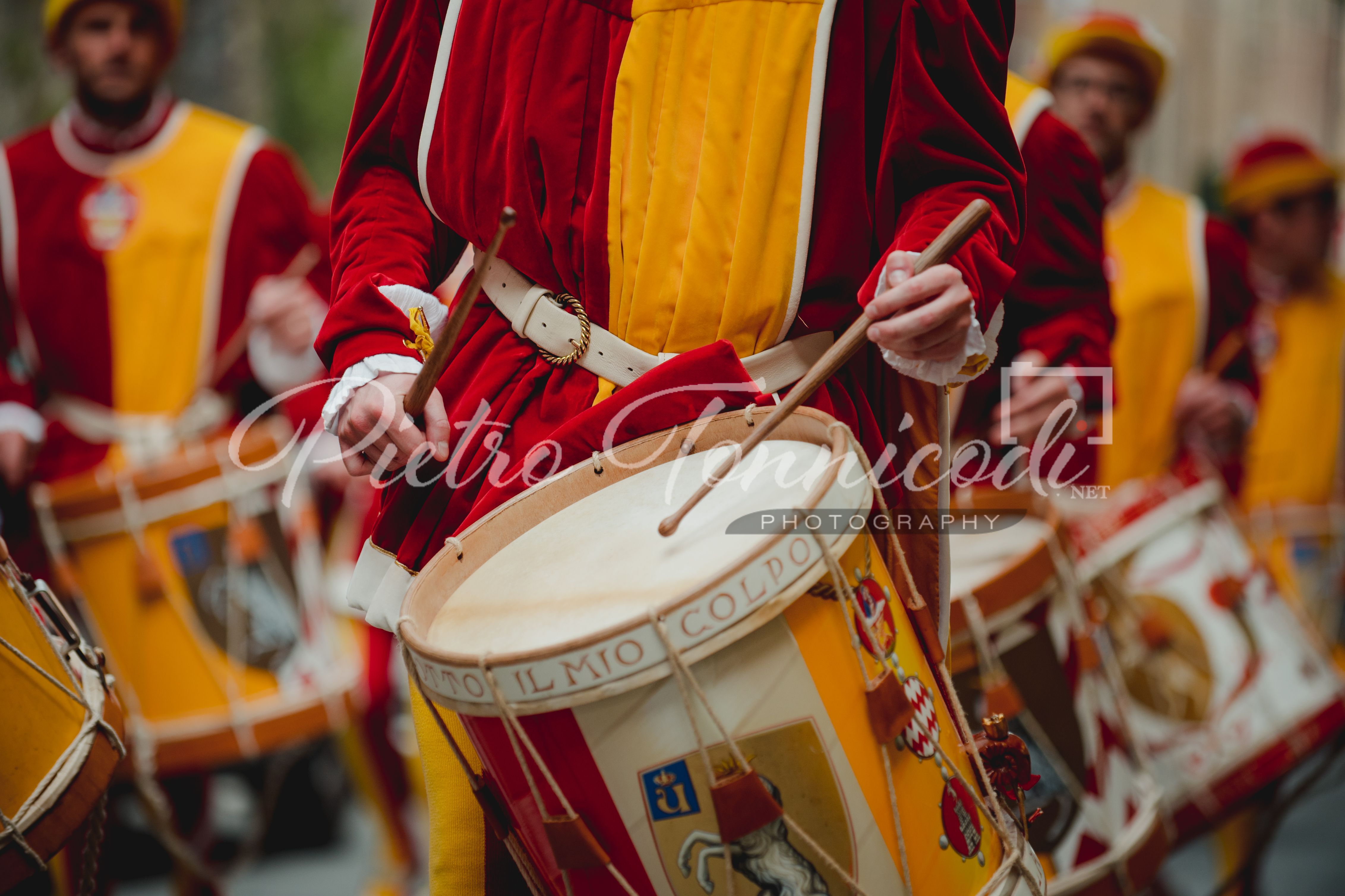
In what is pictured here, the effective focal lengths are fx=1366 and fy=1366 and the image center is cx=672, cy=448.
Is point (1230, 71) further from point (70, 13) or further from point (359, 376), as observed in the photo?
point (359, 376)

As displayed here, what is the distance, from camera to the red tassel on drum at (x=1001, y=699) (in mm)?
2297

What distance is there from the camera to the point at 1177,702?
10.1 ft

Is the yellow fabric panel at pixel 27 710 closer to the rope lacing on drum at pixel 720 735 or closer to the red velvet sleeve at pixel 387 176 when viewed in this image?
the red velvet sleeve at pixel 387 176

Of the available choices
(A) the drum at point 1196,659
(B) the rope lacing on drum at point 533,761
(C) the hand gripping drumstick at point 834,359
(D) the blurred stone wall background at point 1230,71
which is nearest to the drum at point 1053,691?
(A) the drum at point 1196,659

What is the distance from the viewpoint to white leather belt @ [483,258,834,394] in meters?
1.63

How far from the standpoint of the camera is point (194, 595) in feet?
10.5

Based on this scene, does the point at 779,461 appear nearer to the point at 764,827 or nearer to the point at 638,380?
the point at 638,380

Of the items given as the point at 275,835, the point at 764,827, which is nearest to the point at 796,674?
the point at 764,827

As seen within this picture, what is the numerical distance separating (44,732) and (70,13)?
8.51 ft

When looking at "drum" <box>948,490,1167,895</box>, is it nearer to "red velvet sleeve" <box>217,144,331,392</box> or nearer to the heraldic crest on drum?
the heraldic crest on drum

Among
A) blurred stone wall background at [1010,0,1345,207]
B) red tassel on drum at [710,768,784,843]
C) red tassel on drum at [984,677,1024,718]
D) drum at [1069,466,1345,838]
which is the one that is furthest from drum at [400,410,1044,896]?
blurred stone wall background at [1010,0,1345,207]

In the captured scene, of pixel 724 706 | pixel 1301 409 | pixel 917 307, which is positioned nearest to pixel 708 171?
pixel 917 307

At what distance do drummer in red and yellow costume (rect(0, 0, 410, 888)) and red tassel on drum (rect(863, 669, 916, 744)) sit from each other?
239cm

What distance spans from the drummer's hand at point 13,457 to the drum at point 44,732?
1338 millimetres
